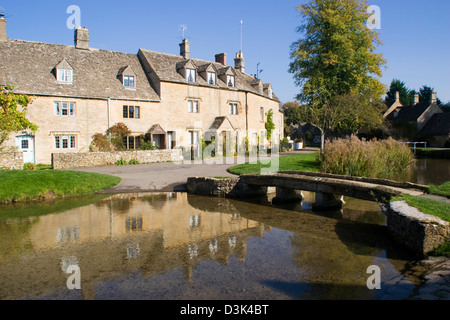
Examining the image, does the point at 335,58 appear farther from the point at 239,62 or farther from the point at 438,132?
the point at 438,132

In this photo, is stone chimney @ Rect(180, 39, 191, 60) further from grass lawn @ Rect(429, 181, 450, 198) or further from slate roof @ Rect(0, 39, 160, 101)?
grass lawn @ Rect(429, 181, 450, 198)

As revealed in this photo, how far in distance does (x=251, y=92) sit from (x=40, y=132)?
22763mm

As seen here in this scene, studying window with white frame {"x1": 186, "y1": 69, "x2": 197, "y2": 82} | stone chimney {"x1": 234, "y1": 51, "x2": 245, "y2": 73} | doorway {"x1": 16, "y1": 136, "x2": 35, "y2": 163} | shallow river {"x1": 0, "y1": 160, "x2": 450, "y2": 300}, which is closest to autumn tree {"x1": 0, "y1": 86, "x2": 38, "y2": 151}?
doorway {"x1": 16, "y1": 136, "x2": 35, "y2": 163}

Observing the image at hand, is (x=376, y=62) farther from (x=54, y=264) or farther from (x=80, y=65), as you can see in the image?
(x=54, y=264)

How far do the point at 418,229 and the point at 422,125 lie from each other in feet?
173

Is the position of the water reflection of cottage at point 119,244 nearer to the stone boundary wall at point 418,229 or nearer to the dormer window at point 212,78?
the stone boundary wall at point 418,229

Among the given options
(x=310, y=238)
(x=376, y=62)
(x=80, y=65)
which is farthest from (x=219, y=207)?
(x=376, y=62)

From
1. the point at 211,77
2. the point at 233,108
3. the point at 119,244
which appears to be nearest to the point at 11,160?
the point at 119,244

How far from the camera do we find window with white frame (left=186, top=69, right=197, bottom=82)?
35031 millimetres

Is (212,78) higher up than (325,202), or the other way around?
(212,78)

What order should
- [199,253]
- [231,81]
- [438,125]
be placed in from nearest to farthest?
[199,253], [231,81], [438,125]

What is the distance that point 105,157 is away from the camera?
2570 centimetres

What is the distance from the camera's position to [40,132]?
26766 millimetres
